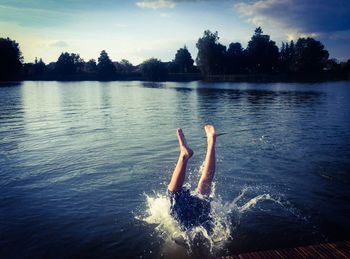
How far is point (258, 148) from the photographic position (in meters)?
15.3

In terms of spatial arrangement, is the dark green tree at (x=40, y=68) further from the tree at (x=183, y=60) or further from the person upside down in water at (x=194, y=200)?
the person upside down in water at (x=194, y=200)

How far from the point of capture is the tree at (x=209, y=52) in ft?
399

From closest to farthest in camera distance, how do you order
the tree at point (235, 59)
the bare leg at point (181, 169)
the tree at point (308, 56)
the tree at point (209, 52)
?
the bare leg at point (181, 169), the tree at point (209, 52), the tree at point (235, 59), the tree at point (308, 56)

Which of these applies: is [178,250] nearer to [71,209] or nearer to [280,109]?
[71,209]

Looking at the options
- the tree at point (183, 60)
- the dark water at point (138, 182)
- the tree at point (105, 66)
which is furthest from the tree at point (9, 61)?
the dark water at point (138, 182)

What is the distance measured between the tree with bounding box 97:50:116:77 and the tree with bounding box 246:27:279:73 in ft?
196

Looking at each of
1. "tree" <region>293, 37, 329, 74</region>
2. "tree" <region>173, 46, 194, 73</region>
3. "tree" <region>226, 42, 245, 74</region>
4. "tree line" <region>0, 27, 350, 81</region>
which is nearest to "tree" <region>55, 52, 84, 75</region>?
"tree line" <region>0, 27, 350, 81</region>

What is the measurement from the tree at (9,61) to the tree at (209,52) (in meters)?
67.6

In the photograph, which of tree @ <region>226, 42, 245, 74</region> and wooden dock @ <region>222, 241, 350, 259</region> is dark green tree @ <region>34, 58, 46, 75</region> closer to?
tree @ <region>226, 42, 245, 74</region>

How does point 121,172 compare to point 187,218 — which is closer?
point 187,218

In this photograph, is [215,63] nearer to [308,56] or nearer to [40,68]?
[308,56]

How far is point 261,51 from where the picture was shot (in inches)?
5261

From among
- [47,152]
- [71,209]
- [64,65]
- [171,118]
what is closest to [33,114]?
[171,118]

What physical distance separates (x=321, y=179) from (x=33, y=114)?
23.9 metres
